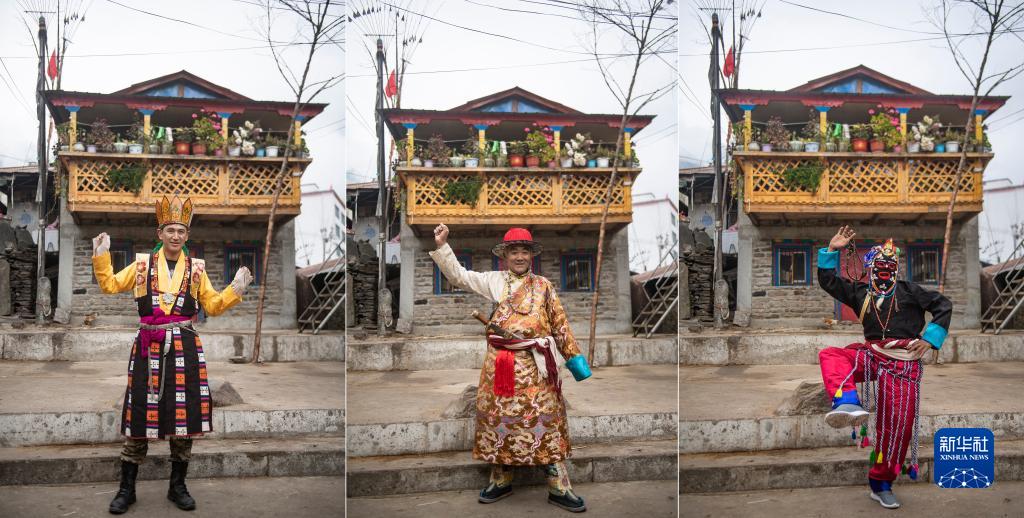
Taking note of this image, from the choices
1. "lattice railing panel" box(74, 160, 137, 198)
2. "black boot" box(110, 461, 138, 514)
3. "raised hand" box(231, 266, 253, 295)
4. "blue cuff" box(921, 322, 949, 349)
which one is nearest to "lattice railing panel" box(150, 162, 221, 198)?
"lattice railing panel" box(74, 160, 137, 198)

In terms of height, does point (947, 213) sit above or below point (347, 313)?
above

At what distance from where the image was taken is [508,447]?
14.4 feet

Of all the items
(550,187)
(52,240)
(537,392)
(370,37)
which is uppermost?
(370,37)

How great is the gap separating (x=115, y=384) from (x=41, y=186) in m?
1.16

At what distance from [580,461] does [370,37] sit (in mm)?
2631

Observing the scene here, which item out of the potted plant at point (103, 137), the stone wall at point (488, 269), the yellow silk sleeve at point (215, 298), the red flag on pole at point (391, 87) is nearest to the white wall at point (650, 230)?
the stone wall at point (488, 269)

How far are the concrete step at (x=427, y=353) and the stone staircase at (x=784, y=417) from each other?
403 mm

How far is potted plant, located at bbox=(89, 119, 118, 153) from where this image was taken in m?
4.65

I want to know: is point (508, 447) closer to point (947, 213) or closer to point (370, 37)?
point (370, 37)

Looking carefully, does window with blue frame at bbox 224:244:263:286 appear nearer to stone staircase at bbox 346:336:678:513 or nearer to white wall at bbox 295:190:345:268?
white wall at bbox 295:190:345:268

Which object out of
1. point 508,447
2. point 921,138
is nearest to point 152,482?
point 508,447

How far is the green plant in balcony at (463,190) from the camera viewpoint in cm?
475

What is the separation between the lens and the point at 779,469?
15.0 feet

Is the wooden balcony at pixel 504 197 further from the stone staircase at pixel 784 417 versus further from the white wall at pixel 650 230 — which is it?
the stone staircase at pixel 784 417
